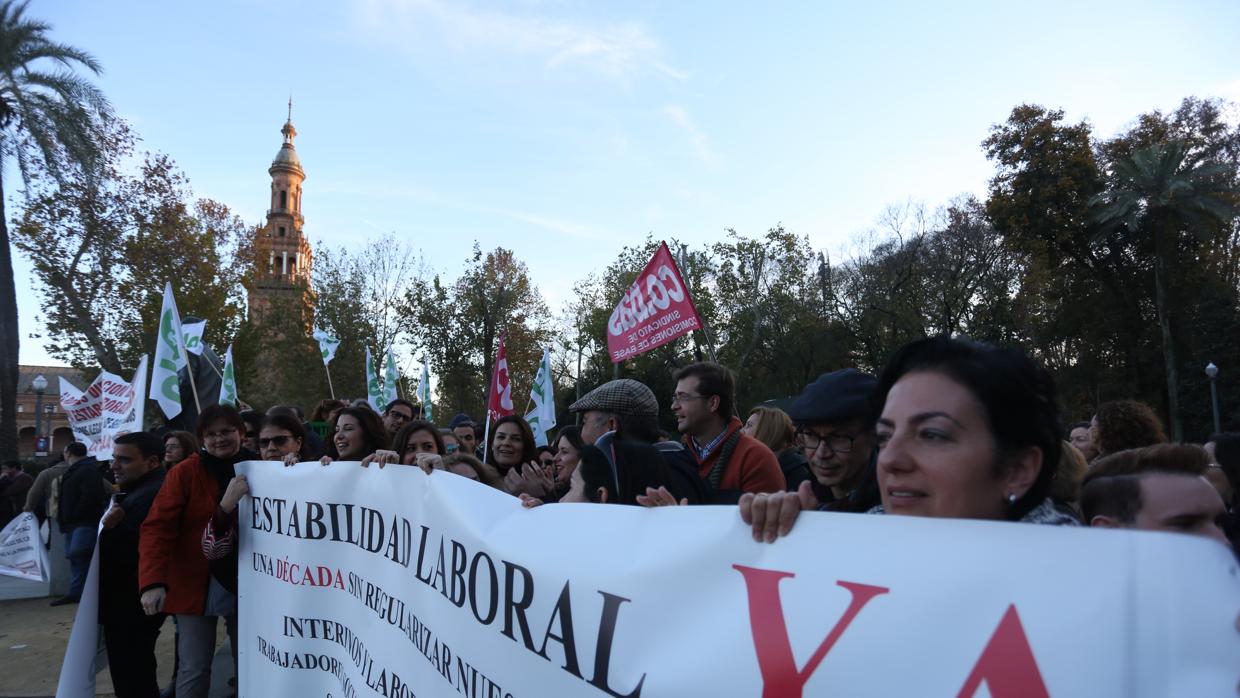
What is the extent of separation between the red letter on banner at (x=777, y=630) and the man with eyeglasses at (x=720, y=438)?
1.88 m

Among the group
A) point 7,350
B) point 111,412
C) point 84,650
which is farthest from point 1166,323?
point 7,350

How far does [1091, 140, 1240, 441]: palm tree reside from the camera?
2764 cm

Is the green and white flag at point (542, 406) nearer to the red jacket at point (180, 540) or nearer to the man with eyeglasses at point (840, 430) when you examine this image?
the red jacket at point (180, 540)

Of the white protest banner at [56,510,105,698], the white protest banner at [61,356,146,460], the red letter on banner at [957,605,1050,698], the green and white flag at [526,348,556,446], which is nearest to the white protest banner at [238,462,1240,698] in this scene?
the red letter on banner at [957,605,1050,698]

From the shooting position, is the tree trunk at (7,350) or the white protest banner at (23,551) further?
the tree trunk at (7,350)

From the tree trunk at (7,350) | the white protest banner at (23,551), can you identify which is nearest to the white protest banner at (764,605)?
→ the white protest banner at (23,551)

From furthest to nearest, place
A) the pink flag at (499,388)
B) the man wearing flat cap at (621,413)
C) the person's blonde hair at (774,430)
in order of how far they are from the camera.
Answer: the pink flag at (499,388) < the person's blonde hair at (774,430) < the man wearing flat cap at (621,413)

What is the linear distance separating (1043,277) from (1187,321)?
5.21 m

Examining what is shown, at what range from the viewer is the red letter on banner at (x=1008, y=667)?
3.93 feet

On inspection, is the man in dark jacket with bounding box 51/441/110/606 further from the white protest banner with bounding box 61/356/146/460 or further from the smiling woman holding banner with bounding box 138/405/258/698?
the smiling woman holding banner with bounding box 138/405/258/698

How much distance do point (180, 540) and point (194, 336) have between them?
6880 mm

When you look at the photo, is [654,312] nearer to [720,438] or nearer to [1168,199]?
[720,438]

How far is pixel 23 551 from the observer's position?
886 cm

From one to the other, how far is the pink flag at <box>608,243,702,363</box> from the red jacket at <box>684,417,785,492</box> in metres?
2.86
